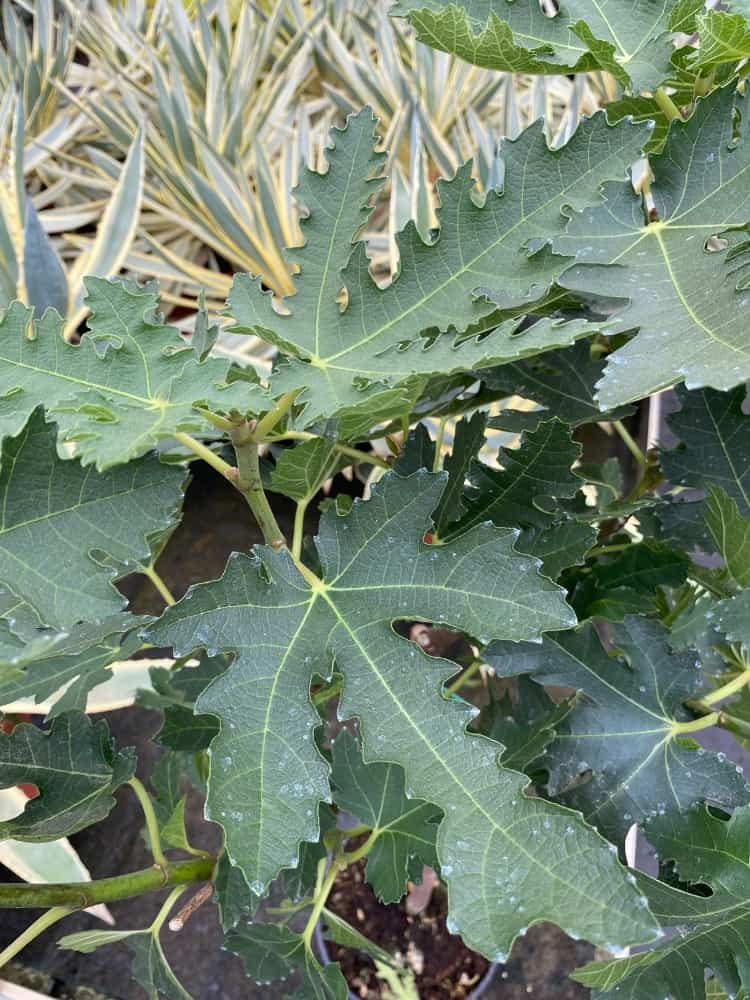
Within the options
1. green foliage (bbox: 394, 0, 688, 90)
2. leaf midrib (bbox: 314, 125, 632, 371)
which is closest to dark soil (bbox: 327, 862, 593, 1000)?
leaf midrib (bbox: 314, 125, 632, 371)

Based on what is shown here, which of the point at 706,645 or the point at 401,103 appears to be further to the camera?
the point at 401,103

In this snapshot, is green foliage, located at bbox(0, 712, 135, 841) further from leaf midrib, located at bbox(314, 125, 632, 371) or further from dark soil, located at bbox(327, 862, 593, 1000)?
dark soil, located at bbox(327, 862, 593, 1000)

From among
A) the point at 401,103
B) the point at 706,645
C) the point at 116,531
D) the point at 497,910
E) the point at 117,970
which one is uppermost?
the point at 401,103

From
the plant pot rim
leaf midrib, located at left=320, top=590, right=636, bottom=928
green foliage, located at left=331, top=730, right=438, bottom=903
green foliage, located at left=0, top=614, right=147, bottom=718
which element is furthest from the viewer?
the plant pot rim

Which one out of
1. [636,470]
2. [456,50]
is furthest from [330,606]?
[636,470]

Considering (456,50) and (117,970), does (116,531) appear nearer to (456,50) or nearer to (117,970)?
(456,50)

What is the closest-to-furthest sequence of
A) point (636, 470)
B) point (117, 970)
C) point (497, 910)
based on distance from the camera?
point (497, 910)
point (117, 970)
point (636, 470)

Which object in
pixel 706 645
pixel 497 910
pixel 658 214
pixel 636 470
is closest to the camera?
pixel 497 910
